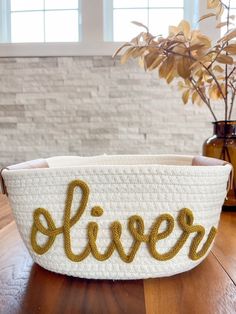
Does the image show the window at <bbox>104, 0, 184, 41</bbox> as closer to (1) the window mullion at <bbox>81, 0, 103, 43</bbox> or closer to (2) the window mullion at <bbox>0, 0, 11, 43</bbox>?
(1) the window mullion at <bbox>81, 0, 103, 43</bbox>

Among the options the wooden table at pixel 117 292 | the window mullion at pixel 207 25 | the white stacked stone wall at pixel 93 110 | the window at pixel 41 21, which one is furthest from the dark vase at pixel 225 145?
the window at pixel 41 21

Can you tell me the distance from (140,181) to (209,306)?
0.46 ft

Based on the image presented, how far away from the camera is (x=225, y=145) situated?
763 millimetres

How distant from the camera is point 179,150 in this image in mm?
1388

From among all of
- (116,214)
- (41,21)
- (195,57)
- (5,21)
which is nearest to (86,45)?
(41,21)

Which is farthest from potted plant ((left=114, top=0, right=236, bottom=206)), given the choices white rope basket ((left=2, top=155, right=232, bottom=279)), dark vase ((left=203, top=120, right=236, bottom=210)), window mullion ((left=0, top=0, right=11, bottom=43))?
window mullion ((left=0, top=0, right=11, bottom=43))

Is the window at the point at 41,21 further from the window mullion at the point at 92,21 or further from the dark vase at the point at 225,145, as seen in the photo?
the dark vase at the point at 225,145

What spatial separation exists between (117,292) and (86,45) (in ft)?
4.04

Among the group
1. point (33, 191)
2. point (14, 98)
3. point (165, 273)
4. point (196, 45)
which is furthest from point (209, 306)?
point (14, 98)

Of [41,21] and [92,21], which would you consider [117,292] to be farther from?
[41,21]

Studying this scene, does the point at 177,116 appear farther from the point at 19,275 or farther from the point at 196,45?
the point at 19,275

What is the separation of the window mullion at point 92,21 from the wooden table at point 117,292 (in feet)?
3.85

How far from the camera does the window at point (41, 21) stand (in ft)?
4.76

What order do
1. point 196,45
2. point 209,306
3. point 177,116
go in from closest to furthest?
point 209,306
point 196,45
point 177,116
